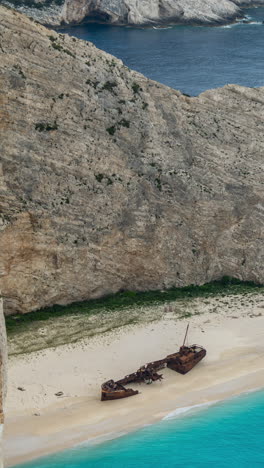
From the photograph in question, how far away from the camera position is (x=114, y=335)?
42938mm

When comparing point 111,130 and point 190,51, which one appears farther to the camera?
point 190,51

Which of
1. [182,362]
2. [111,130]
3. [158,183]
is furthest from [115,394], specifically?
[111,130]

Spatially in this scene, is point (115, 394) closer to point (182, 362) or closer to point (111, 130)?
point (182, 362)

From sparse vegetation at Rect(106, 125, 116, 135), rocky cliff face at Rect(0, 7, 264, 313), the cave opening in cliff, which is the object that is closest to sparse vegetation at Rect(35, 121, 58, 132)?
rocky cliff face at Rect(0, 7, 264, 313)

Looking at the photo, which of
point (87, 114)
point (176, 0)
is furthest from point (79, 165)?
point (176, 0)

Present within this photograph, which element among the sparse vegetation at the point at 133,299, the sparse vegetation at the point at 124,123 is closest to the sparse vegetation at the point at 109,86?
the sparse vegetation at the point at 124,123

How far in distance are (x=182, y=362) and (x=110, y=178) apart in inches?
564

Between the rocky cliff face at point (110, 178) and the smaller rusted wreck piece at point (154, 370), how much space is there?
9010 mm

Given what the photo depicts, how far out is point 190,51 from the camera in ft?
317

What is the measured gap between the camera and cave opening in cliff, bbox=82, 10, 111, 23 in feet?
387

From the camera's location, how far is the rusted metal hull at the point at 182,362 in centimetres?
4003

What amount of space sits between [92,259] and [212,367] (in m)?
11.2

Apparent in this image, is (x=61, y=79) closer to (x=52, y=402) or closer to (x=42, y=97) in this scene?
(x=42, y=97)

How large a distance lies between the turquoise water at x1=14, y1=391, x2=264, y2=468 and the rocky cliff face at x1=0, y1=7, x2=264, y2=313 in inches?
509
